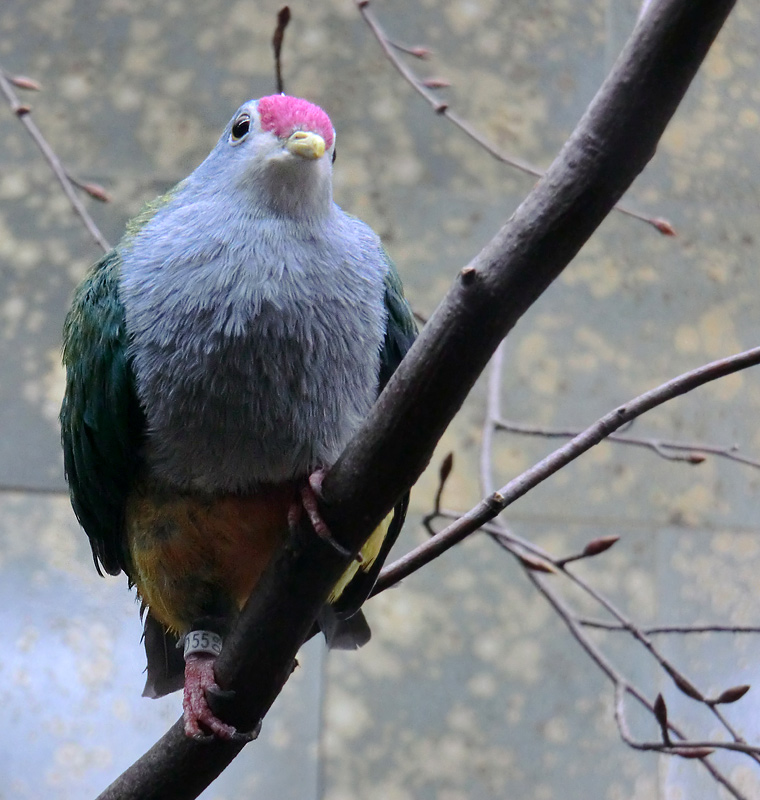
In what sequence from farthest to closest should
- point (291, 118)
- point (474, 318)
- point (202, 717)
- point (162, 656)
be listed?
point (162, 656) < point (291, 118) < point (202, 717) < point (474, 318)

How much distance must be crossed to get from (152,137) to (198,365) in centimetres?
141

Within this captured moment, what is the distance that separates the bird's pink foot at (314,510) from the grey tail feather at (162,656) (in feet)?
1.47

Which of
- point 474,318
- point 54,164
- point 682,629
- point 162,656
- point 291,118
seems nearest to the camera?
point 474,318

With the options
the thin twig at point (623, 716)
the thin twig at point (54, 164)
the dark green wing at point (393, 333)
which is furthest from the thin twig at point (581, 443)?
the thin twig at point (54, 164)

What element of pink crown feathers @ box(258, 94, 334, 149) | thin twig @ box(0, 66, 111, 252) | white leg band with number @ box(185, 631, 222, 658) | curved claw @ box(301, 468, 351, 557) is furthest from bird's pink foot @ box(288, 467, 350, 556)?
thin twig @ box(0, 66, 111, 252)

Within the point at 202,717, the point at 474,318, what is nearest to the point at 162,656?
the point at 202,717

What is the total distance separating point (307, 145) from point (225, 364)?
0.25m

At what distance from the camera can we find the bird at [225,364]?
958 millimetres

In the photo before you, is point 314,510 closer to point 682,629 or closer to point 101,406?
point 101,406

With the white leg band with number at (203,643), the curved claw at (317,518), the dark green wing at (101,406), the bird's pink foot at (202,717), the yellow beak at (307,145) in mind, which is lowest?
the white leg band with number at (203,643)

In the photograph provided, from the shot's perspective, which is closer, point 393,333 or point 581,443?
point 581,443

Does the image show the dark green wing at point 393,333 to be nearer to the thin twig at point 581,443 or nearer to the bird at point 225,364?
the bird at point 225,364

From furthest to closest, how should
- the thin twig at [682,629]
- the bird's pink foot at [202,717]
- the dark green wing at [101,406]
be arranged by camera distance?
the thin twig at [682,629] < the dark green wing at [101,406] < the bird's pink foot at [202,717]

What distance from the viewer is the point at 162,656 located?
1268mm
